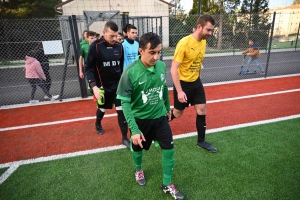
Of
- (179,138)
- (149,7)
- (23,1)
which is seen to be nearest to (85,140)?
(179,138)

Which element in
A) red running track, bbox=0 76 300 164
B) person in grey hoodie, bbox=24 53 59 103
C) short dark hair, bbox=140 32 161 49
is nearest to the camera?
short dark hair, bbox=140 32 161 49

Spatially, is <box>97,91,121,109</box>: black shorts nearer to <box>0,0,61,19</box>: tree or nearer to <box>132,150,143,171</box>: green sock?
<box>132,150,143,171</box>: green sock

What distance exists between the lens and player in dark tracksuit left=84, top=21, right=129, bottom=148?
3541 millimetres

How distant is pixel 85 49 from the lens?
5.60 meters

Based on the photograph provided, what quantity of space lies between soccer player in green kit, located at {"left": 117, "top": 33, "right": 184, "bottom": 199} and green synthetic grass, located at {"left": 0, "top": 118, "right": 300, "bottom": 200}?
1.46 ft

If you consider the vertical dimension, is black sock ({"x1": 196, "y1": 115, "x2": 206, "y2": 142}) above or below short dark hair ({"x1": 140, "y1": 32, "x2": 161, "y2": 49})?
below

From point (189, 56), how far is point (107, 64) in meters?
1.44

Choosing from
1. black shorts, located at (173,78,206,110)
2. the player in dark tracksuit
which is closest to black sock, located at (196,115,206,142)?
black shorts, located at (173,78,206,110)

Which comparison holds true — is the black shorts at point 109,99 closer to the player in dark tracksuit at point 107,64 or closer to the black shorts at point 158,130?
the player in dark tracksuit at point 107,64

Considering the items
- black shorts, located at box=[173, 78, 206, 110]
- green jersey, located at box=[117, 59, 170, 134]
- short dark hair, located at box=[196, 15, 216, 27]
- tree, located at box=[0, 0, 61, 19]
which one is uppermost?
tree, located at box=[0, 0, 61, 19]

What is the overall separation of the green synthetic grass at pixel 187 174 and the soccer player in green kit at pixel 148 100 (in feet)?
1.46

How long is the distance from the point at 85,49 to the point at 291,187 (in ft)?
17.2

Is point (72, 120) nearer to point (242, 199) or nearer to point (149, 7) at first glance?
point (242, 199)

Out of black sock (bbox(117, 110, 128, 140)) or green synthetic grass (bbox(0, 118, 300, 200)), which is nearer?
green synthetic grass (bbox(0, 118, 300, 200))
